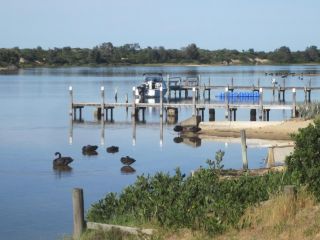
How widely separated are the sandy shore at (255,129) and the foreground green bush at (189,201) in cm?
2613

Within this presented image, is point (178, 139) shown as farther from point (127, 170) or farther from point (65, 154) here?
point (127, 170)

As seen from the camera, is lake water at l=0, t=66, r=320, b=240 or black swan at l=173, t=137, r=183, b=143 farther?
black swan at l=173, t=137, r=183, b=143

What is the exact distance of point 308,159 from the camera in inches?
499

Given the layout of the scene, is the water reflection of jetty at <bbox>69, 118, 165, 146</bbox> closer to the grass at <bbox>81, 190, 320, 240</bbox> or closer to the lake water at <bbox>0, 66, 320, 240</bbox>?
the lake water at <bbox>0, 66, 320, 240</bbox>

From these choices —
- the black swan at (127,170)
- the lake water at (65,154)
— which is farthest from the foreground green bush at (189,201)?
the black swan at (127,170)

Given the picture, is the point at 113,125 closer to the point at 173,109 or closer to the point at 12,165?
the point at 173,109

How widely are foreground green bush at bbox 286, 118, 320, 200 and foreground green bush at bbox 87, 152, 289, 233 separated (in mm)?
539


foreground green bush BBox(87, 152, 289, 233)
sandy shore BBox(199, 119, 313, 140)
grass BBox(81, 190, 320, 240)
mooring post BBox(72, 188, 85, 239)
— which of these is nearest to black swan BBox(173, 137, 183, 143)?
sandy shore BBox(199, 119, 313, 140)

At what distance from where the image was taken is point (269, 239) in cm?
1097

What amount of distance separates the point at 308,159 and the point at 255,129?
95.1 ft

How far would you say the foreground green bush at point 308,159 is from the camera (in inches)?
493

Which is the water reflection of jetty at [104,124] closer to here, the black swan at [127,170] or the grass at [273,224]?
the black swan at [127,170]

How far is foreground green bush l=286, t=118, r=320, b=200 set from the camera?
41.1 feet

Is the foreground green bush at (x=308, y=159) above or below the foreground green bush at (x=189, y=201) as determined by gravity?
above
